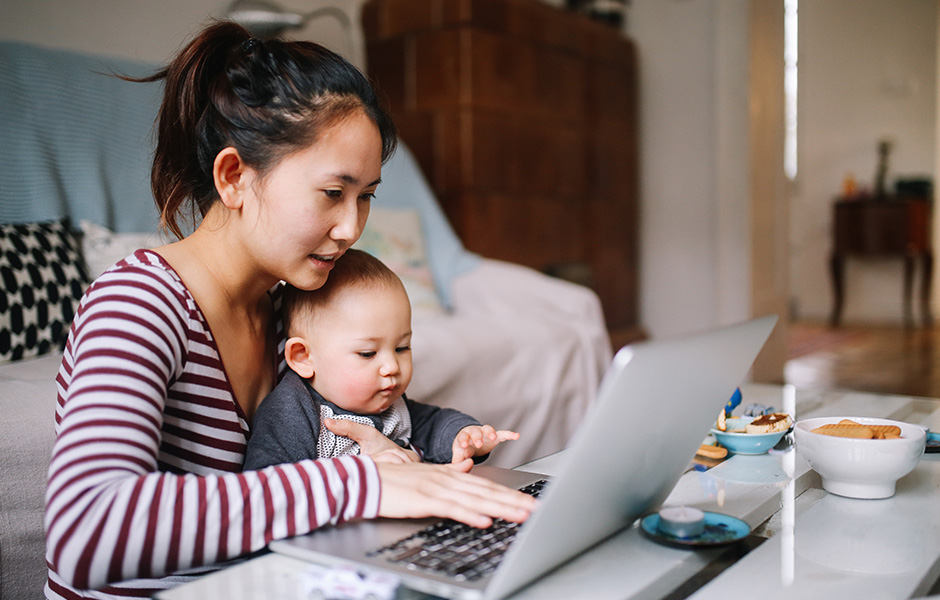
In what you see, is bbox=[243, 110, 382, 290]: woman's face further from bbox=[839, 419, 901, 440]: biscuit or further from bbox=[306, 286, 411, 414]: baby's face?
bbox=[839, 419, 901, 440]: biscuit

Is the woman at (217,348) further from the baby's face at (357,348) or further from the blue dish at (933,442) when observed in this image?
the blue dish at (933,442)

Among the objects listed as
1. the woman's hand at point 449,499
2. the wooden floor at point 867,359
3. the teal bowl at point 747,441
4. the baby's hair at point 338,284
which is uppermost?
the baby's hair at point 338,284

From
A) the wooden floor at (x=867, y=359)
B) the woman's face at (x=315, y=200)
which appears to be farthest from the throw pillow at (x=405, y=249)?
the wooden floor at (x=867, y=359)

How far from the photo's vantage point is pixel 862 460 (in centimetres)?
77

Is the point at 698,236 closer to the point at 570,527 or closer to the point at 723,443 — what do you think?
the point at 723,443

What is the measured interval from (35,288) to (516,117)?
1.97 meters

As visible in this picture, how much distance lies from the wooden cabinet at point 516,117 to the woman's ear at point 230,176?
2.09 m

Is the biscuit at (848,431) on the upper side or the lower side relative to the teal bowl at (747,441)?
upper

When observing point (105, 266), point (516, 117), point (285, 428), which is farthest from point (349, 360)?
point (516, 117)

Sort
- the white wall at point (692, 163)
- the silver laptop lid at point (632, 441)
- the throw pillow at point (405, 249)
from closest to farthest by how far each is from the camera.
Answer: the silver laptop lid at point (632, 441), the throw pillow at point (405, 249), the white wall at point (692, 163)

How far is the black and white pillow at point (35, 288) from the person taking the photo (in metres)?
1.51

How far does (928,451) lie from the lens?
39.0 inches

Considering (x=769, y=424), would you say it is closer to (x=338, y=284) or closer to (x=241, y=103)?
(x=338, y=284)

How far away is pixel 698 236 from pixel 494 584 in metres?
3.49
